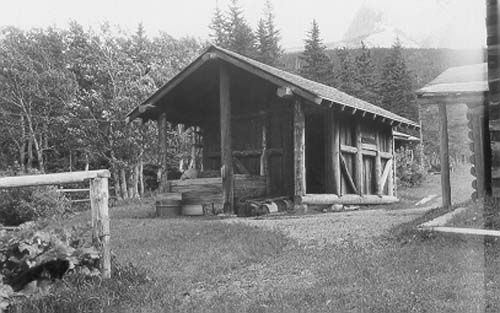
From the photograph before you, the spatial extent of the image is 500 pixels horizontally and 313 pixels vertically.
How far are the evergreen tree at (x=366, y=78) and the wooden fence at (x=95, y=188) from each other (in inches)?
1341

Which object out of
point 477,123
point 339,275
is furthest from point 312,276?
point 477,123

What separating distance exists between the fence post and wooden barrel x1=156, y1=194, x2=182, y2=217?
908 cm

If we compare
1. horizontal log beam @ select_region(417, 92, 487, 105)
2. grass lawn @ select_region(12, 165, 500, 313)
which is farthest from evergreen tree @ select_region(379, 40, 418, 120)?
grass lawn @ select_region(12, 165, 500, 313)

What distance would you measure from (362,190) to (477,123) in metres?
6.81

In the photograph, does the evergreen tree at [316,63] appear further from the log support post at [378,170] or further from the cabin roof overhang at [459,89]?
the cabin roof overhang at [459,89]

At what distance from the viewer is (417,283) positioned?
15.6ft

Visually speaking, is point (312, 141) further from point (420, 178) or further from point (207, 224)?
point (420, 178)

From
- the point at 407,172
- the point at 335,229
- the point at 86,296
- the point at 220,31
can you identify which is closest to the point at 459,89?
the point at 335,229

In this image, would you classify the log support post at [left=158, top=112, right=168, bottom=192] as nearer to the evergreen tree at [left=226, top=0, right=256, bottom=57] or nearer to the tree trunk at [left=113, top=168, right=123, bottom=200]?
the evergreen tree at [left=226, top=0, right=256, bottom=57]

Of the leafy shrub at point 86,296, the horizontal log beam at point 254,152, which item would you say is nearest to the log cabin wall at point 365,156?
the horizontal log beam at point 254,152

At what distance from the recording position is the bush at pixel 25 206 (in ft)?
58.2

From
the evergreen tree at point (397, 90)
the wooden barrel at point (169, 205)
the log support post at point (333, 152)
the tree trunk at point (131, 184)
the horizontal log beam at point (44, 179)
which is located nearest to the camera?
the horizontal log beam at point (44, 179)

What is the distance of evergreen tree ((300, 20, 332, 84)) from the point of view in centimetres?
3588

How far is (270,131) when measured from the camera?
617 inches
